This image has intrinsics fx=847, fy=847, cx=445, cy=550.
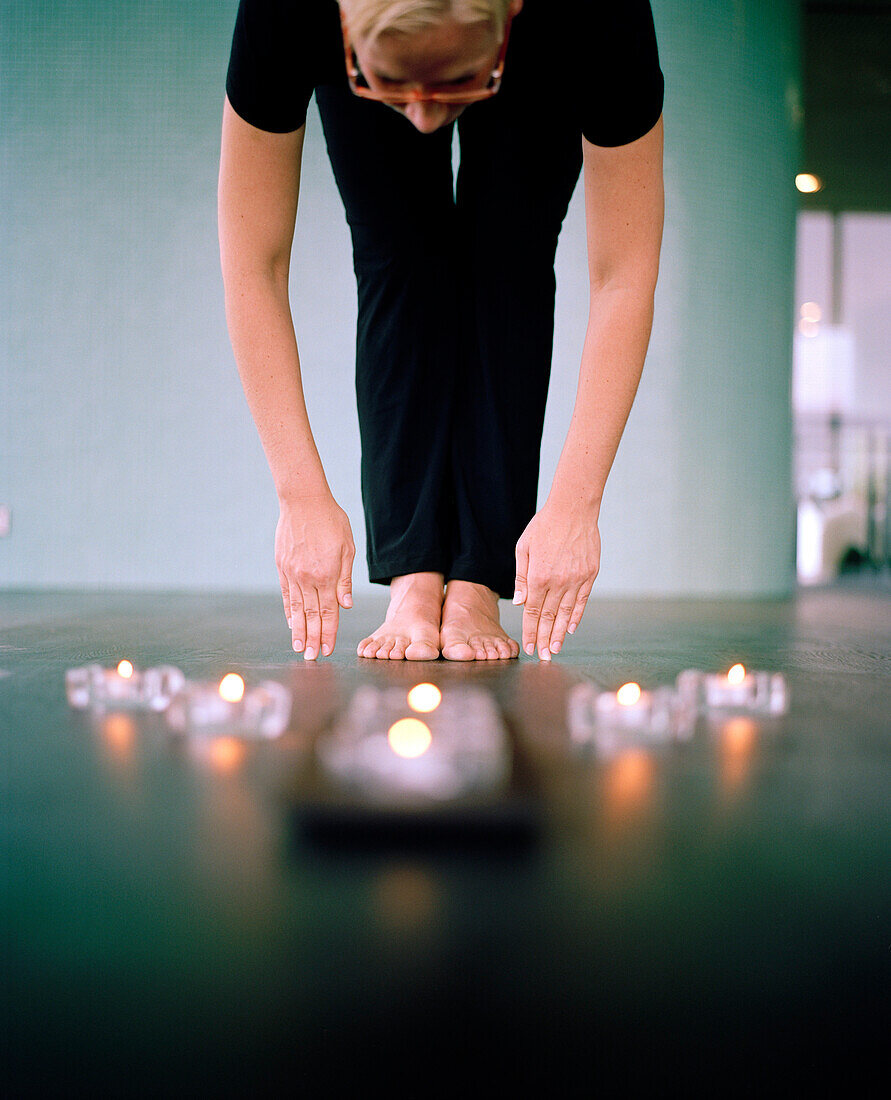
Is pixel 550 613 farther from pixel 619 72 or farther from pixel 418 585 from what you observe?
pixel 619 72

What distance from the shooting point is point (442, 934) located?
336mm

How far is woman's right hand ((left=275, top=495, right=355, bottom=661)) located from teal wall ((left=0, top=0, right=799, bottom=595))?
214cm

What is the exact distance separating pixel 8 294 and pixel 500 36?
121 inches

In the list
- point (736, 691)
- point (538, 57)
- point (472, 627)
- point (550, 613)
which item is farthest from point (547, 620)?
point (538, 57)

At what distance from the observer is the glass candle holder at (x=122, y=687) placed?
2.14 feet

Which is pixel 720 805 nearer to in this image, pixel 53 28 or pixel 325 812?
pixel 325 812

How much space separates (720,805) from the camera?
431mm

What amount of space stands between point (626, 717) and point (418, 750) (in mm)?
195

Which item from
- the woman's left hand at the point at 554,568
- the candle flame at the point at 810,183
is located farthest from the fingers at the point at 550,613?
the candle flame at the point at 810,183

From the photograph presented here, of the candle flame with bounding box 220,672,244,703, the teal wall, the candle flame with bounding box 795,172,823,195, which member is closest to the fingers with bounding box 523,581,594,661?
the candle flame with bounding box 220,672,244,703

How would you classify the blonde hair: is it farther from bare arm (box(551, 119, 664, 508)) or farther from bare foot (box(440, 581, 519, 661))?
bare foot (box(440, 581, 519, 661))

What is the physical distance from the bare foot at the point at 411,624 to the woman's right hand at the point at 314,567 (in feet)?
0.24

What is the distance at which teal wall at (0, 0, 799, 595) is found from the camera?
3.09 metres

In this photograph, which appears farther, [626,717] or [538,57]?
[538,57]
